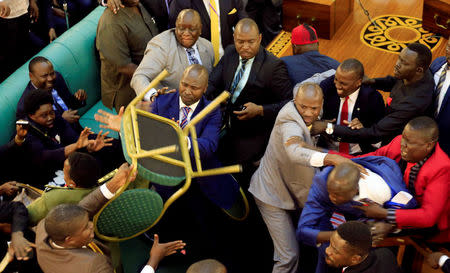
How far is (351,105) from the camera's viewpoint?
3.71 m

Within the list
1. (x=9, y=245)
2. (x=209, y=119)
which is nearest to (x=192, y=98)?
(x=209, y=119)

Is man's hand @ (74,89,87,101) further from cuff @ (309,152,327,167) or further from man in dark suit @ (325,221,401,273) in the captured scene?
man in dark suit @ (325,221,401,273)

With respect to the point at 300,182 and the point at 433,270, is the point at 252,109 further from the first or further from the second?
the point at 433,270

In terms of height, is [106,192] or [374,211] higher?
[106,192]

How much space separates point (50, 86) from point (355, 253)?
8.51ft

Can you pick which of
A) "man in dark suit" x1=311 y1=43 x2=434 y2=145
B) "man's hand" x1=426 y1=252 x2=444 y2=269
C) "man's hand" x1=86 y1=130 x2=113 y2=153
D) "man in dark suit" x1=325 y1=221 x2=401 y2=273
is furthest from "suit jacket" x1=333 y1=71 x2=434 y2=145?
"man's hand" x1=86 y1=130 x2=113 y2=153

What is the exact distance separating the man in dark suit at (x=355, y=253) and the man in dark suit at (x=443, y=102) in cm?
124

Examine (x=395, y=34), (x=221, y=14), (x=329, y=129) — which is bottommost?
(x=395, y=34)

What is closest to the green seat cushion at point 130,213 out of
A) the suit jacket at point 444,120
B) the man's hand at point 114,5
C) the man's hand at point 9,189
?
the man's hand at point 9,189

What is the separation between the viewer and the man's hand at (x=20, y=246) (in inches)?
115

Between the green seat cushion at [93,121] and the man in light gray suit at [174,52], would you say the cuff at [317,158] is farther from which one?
the green seat cushion at [93,121]

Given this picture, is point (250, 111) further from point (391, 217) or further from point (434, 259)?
point (434, 259)

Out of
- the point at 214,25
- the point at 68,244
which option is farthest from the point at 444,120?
the point at 68,244

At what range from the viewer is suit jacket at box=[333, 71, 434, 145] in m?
3.59
